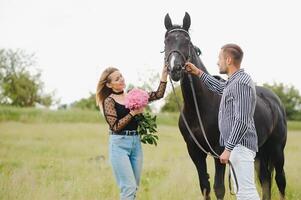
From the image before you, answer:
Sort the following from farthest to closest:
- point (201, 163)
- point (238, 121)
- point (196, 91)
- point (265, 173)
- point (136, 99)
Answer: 1. point (265, 173)
2. point (201, 163)
3. point (196, 91)
4. point (136, 99)
5. point (238, 121)

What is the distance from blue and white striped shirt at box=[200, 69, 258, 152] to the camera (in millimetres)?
3963

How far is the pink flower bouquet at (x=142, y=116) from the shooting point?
4.86m

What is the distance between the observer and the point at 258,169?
7055mm

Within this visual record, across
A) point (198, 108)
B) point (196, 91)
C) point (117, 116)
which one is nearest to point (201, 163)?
point (198, 108)

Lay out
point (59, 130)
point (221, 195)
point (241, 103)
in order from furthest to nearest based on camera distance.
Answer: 1. point (59, 130)
2. point (221, 195)
3. point (241, 103)

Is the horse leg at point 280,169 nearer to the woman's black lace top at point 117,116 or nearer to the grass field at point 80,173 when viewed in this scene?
the grass field at point 80,173

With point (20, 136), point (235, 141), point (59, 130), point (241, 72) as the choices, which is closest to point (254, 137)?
point (235, 141)

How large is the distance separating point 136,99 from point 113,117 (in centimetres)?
31

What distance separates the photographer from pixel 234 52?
4141 mm

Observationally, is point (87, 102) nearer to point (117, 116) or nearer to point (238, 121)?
point (117, 116)

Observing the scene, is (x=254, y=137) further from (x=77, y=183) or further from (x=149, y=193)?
(x=77, y=183)

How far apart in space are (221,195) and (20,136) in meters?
14.0

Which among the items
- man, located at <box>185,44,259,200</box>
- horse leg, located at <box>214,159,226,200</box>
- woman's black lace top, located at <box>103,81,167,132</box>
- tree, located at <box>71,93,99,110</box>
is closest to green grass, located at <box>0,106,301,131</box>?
horse leg, located at <box>214,159,226,200</box>

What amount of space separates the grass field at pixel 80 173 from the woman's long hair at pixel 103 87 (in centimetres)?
201
